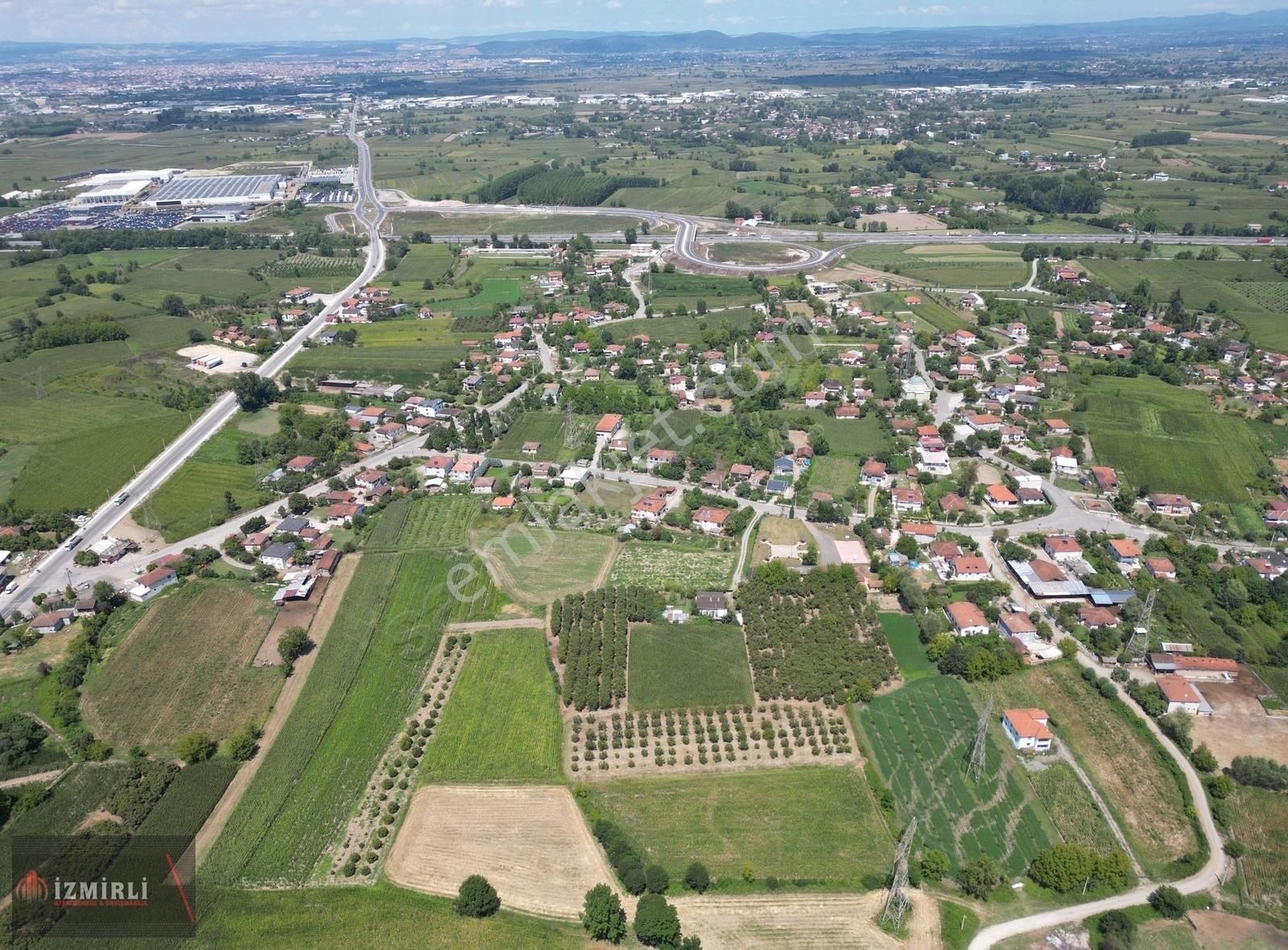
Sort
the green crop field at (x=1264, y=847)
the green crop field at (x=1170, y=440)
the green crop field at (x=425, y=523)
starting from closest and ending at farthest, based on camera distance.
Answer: the green crop field at (x=1264, y=847) < the green crop field at (x=425, y=523) < the green crop field at (x=1170, y=440)

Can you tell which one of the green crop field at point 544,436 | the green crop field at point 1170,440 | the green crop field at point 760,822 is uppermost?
the green crop field at point 1170,440

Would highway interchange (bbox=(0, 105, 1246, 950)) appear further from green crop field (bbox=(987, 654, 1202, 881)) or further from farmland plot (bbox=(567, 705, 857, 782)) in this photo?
farmland plot (bbox=(567, 705, 857, 782))

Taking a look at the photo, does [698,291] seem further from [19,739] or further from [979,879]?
[19,739]

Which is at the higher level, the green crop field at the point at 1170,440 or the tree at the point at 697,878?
the green crop field at the point at 1170,440

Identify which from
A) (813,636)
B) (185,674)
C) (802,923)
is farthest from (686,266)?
(802,923)

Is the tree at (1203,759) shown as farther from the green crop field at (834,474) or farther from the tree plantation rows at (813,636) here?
the green crop field at (834,474)

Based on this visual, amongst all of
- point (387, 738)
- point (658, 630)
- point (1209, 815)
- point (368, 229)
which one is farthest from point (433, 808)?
point (368, 229)

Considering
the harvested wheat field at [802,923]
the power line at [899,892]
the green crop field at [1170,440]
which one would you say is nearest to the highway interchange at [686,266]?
the harvested wheat field at [802,923]
